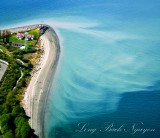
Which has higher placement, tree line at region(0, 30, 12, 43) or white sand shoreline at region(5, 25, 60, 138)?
tree line at region(0, 30, 12, 43)

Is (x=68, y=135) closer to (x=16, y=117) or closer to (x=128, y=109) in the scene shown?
(x=16, y=117)

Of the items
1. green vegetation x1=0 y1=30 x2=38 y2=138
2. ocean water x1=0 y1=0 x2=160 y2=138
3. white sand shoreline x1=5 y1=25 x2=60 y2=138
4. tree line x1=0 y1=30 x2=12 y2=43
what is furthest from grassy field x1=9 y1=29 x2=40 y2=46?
ocean water x1=0 y1=0 x2=160 y2=138

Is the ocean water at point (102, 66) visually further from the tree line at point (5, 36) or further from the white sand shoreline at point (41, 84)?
the tree line at point (5, 36)

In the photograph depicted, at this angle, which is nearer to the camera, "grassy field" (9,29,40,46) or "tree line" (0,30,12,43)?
"grassy field" (9,29,40,46)

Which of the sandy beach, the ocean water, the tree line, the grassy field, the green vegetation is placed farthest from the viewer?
the tree line

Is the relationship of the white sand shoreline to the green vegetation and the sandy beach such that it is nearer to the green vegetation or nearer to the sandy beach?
the sandy beach

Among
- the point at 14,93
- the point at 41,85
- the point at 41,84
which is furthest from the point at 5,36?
the point at 14,93

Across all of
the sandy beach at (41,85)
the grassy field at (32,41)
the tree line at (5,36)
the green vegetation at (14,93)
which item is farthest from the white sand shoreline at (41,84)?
the tree line at (5,36)
